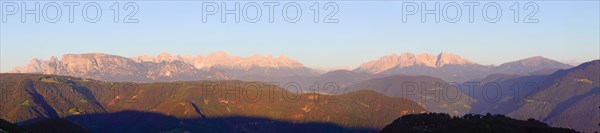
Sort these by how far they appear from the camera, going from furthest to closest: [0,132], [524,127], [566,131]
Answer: [524,127]
[566,131]
[0,132]

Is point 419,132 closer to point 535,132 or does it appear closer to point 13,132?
point 535,132

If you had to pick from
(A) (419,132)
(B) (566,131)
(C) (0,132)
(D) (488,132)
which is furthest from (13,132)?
(B) (566,131)

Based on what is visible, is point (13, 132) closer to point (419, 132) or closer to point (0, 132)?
point (0, 132)

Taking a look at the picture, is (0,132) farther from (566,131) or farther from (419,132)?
(566,131)

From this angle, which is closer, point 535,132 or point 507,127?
point 535,132

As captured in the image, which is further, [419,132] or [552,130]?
[419,132]

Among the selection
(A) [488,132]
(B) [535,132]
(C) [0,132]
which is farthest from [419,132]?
(C) [0,132]

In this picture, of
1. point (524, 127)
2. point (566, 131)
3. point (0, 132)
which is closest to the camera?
point (0, 132)
